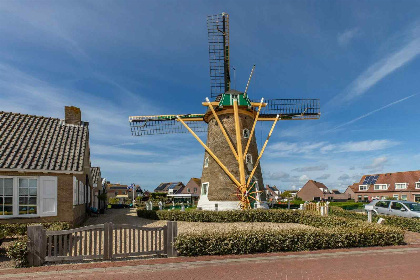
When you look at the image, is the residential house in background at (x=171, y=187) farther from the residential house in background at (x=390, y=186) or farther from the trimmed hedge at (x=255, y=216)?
the trimmed hedge at (x=255, y=216)

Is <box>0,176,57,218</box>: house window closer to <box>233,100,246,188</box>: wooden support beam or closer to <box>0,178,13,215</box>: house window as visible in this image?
<box>0,178,13,215</box>: house window

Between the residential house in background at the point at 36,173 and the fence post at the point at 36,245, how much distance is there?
5.17 meters

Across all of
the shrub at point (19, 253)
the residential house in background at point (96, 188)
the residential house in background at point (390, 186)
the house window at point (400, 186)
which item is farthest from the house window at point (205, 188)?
the house window at point (400, 186)

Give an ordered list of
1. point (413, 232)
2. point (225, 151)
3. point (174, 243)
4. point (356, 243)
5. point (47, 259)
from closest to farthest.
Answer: point (47, 259) < point (174, 243) < point (356, 243) < point (413, 232) < point (225, 151)

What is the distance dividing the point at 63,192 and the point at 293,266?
11.2 meters

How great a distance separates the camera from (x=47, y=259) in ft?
29.4

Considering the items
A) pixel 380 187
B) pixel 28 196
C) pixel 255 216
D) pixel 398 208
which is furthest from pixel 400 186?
pixel 28 196

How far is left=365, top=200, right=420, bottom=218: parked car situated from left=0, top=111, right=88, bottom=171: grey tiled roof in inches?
796

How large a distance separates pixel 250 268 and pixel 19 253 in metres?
6.94

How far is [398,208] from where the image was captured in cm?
2030

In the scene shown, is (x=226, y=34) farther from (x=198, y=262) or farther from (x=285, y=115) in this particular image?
(x=198, y=262)

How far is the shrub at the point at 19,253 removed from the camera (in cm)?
859

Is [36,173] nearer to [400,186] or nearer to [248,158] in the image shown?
[248,158]

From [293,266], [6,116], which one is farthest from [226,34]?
[293,266]
